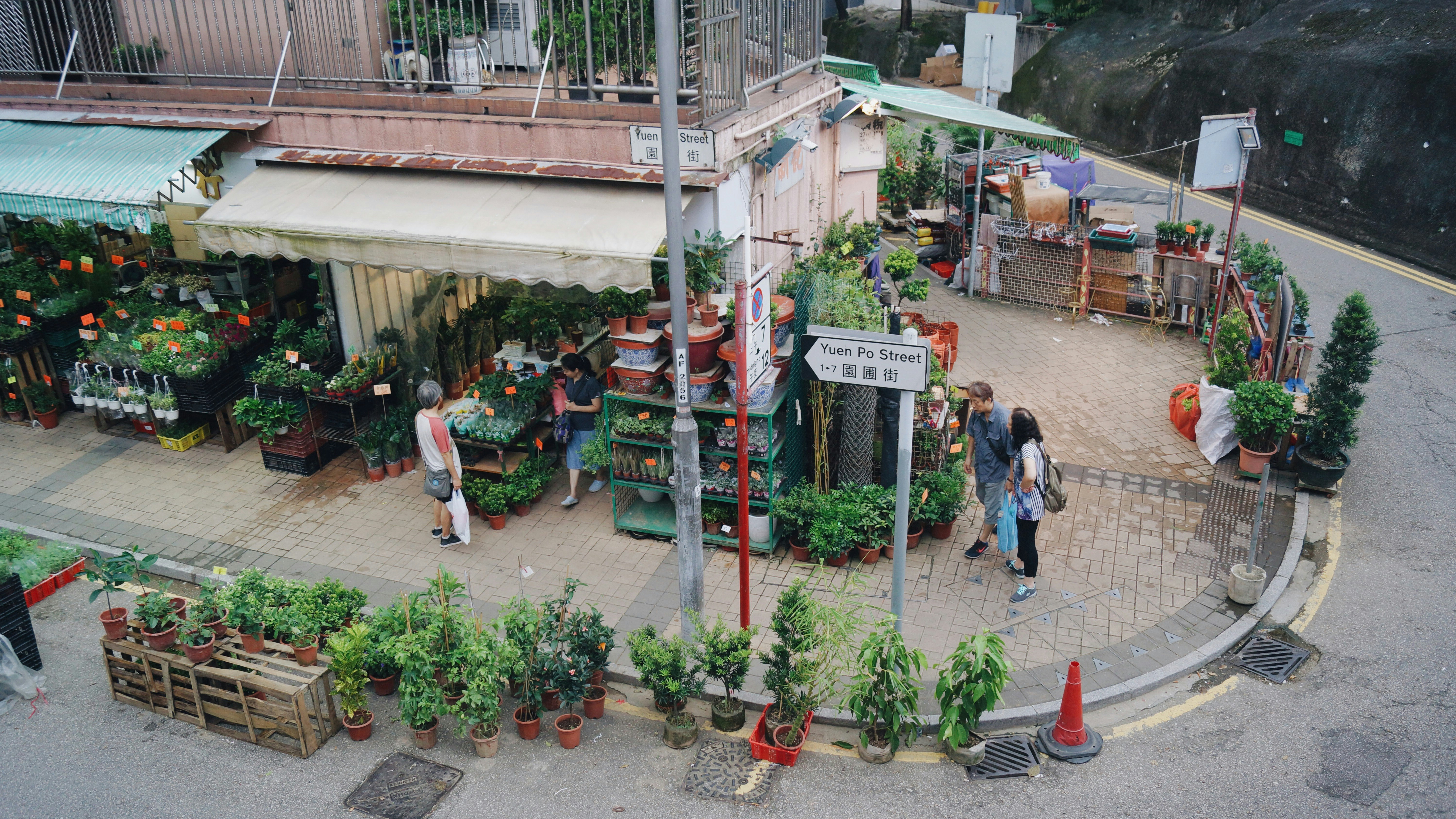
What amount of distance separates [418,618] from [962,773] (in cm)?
388

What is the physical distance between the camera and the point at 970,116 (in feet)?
47.5

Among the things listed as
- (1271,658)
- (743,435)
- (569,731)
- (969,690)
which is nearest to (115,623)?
(569,731)

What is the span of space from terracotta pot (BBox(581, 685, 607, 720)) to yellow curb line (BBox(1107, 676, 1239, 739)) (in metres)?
3.58

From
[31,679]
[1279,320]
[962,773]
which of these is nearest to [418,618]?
[31,679]

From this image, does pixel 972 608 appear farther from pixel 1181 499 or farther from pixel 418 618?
pixel 418 618

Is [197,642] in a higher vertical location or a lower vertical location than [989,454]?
lower

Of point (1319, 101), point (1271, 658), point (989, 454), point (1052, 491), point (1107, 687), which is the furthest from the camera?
point (1319, 101)

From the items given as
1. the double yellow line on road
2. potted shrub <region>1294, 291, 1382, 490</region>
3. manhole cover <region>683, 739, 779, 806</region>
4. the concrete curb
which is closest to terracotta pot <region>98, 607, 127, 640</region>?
the concrete curb

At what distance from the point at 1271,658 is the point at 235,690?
773 centimetres

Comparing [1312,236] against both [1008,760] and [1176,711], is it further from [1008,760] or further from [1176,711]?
[1008,760]

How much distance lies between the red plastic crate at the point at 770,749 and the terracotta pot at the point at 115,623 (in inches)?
190

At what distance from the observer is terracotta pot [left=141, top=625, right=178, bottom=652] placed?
24.0ft

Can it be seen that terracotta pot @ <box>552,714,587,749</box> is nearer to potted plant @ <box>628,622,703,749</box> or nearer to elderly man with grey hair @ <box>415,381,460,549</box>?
potted plant @ <box>628,622,703,749</box>

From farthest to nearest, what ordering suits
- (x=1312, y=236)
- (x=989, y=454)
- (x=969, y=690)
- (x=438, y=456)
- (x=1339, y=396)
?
(x=1312, y=236)
(x=1339, y=396)
(x=438, y=456)
(x=989, y=454)
(x=969, y=690)
